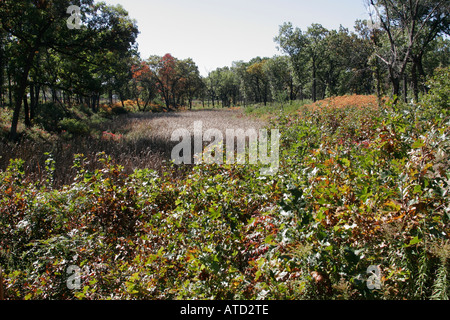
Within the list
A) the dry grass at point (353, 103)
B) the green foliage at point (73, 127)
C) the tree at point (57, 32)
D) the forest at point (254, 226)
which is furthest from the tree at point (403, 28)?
the green foliage at point (73, 127)

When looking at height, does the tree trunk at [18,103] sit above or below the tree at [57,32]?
below

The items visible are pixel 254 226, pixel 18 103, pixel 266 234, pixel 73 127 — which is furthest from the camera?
pixel 73 127

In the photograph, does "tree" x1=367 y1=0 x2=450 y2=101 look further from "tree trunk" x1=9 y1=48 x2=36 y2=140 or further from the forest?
"tree trunk" x1=9 y1=48 x2=36 y2=140

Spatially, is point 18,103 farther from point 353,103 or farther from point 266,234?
point 353,103

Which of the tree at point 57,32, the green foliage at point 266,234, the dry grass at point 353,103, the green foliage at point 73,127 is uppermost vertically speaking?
the tree at point 57,32

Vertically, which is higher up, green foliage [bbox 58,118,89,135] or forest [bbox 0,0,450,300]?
green foliage [bbox 58,118,89,135]

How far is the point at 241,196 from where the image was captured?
3.54 metres

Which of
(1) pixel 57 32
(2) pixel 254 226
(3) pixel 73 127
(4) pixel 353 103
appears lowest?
(2) pixel 254 226

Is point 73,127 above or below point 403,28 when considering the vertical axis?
below

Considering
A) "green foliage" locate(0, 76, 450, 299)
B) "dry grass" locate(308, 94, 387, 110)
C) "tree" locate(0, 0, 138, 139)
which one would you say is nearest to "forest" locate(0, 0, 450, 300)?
"green foliage" locate(0, 76, 450, 299)

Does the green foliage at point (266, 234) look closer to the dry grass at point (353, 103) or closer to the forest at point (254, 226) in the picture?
the forest at point (254, 226)

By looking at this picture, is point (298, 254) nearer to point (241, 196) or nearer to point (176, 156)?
point (241, 196)

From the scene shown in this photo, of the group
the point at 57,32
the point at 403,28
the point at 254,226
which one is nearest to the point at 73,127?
the point at 57,32
